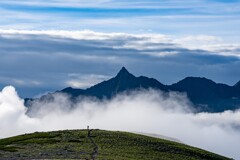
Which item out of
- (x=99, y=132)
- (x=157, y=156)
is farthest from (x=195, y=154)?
(x=99, y=132)

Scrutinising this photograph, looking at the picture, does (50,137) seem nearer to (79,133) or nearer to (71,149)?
(79,133)

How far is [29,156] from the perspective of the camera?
126 meters

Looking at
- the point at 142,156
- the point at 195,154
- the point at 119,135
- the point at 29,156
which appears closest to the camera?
the point at 29,156

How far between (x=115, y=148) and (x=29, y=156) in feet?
103

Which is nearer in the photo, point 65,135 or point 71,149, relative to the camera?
point 71,149

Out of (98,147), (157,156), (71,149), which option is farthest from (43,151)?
(157,156)

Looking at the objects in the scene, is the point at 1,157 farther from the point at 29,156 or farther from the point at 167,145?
the point at 167,145

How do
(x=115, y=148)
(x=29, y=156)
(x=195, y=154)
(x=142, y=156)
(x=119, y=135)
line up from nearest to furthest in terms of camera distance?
(x=29, y=156) < (x=142, y=156) < (x=115, y=148) < (x=195, y=154) < (x=119, y=135)

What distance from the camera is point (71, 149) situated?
142000mm

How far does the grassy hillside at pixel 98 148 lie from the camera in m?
130

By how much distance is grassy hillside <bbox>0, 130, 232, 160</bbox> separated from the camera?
130 meters

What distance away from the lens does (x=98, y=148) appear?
148 meters

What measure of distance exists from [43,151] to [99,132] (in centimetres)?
5715

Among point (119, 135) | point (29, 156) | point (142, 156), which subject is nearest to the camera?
point (29, 156)
